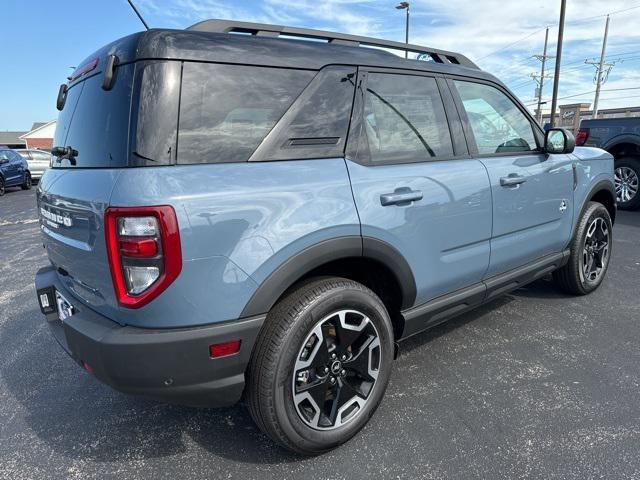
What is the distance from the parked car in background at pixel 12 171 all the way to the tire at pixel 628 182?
56.1 feet

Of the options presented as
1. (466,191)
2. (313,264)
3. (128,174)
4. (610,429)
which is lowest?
(610,429)

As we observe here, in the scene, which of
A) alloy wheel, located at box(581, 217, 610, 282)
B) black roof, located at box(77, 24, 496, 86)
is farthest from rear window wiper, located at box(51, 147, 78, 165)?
alloy wheel, located at box(581, 217, 610, 282)

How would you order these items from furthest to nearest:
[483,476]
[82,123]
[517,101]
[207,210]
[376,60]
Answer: [517,101] < [376,60] < [82,123] < [483,476] < [207,210]

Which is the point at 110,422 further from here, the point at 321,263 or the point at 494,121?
the point at 494,121

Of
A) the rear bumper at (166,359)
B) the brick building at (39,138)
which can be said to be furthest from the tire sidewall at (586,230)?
the brick building at (39,138)

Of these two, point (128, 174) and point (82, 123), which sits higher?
point (82, 123)

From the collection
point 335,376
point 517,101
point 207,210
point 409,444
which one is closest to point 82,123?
point 207,210

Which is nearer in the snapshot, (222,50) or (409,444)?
(222,50)

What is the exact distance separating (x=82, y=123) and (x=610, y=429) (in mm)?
2991

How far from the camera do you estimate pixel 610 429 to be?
7.29 ft

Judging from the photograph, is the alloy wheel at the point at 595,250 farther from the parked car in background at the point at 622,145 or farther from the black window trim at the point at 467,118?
the parked car in background at the point at 622,145

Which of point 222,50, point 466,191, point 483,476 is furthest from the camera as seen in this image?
point 466,191

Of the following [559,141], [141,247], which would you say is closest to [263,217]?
[141,247]

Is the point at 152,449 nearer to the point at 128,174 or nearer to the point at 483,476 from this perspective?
the point at 128,174
